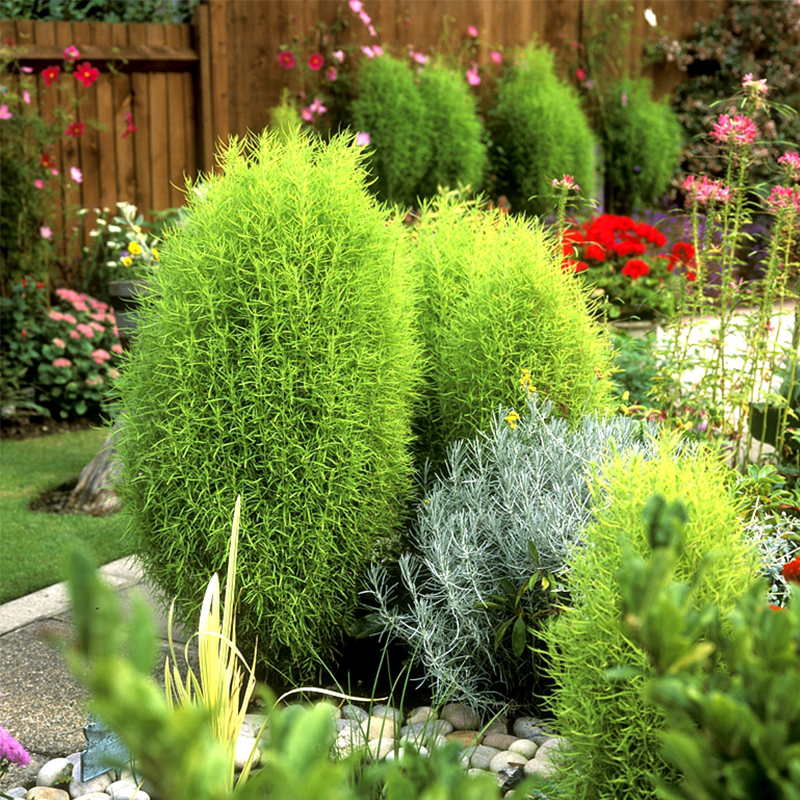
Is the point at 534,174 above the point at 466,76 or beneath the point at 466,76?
beneath

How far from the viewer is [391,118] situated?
23.4ft

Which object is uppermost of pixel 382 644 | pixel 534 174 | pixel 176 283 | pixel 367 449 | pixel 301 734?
pixel 534 174

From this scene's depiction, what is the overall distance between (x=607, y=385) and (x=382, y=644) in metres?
0.97

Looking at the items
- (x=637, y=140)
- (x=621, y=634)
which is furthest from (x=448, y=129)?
(x=621, y=634)

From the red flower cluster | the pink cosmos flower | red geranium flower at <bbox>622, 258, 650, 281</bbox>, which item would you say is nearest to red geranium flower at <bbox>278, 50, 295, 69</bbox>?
the red flower cluster

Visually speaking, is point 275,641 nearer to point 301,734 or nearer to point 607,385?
point 607,385

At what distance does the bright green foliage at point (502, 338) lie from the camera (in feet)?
8.34

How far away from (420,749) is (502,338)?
3.59 ft

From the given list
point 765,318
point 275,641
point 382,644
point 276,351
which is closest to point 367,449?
point 276,351

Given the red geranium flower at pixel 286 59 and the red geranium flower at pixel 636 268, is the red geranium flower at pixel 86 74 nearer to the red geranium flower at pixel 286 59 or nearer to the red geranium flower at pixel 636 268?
the red geranium flower at pixel 286 59

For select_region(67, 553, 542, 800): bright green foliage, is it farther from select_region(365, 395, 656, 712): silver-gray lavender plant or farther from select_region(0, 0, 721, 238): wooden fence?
select_region(0, 0, 721, 238): wooden fence

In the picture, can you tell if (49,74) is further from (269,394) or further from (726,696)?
(726,696)

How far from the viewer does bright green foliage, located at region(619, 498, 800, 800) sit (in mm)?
625

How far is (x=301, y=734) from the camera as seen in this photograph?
574 millimetres
